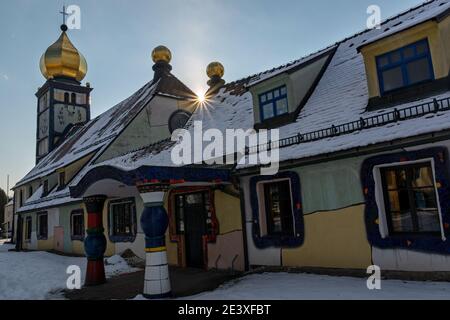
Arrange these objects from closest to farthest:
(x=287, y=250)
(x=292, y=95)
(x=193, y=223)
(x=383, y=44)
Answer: (x=383, y=44) → (x=287, y=250) → (x=292, y=95) → (x=193, y=223)

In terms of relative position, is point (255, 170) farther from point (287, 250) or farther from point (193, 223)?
point (193, 223)

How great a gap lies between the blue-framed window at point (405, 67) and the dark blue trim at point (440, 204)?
1.72 meters

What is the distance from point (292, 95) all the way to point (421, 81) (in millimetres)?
3225

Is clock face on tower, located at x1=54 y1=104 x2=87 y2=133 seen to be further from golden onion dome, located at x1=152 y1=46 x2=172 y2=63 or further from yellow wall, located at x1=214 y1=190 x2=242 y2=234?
yellow wall, located at x1=214 y1=190 x2=242 y2=234

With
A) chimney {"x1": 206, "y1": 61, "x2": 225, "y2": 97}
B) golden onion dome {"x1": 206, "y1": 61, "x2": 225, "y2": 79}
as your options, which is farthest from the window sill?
golden onion dome {"x1": 206, "y1": 61, "x2": 225, "y2": 79}

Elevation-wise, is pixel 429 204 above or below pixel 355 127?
below

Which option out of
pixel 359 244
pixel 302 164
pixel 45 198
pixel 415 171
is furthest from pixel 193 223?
pixel 45 198

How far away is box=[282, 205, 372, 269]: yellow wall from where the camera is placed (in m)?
7.40

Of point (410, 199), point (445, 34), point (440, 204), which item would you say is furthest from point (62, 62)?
point (440, 204)

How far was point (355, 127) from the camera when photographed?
25.2ft

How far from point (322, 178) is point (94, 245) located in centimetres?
596

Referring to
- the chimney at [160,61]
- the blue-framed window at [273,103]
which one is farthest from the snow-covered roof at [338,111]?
the chimney at [160,61]

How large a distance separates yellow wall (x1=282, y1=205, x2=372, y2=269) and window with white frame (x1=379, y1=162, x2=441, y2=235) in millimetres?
573

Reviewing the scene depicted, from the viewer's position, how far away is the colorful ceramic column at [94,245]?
948 centimetres
